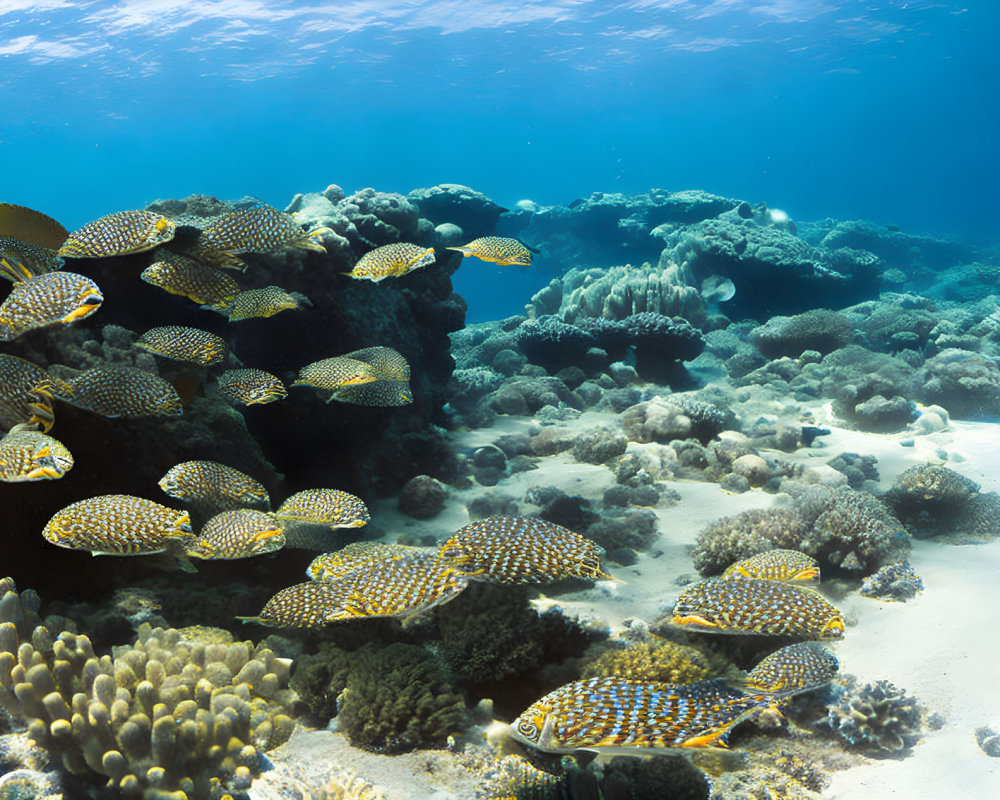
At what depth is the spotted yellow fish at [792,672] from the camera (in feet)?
9.58

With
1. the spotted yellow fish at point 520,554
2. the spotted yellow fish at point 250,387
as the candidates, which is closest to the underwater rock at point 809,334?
the spotted yellow fish at point 520,554

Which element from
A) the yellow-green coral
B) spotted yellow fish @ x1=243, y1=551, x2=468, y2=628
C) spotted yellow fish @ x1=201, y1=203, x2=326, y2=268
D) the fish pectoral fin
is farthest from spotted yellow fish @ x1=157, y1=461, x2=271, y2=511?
the fish pectoral fin

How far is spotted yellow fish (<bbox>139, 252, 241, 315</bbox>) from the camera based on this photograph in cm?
436

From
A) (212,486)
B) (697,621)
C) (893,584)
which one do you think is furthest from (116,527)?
(893,584)

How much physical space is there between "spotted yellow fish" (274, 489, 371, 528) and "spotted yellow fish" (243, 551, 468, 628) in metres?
0.45

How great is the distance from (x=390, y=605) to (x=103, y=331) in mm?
3706

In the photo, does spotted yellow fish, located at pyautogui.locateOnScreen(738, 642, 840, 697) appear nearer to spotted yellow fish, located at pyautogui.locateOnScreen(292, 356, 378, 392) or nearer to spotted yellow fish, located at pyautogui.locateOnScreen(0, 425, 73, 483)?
spotted yellow fish, located at pyautogui.locateOnScreen(292, 356, 378, 392)

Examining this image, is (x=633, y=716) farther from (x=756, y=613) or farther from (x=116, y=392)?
(x=116, y=392)

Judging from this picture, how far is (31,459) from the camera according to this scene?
116 inches

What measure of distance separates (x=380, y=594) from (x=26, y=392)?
2.71 metres

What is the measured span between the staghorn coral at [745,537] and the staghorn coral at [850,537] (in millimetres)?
135

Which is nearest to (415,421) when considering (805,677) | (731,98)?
(805,677)

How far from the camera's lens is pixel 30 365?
3.56 m

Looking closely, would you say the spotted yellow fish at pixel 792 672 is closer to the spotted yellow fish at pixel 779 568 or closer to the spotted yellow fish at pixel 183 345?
the spotted yellow fish at pixel 779 568
